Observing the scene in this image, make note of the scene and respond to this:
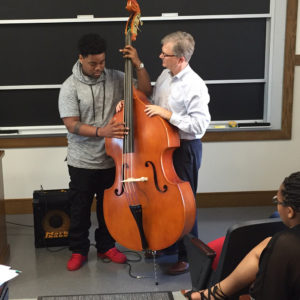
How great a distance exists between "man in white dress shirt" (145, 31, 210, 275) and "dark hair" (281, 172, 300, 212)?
3.72 ft

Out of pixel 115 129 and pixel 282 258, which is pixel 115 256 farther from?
pixel 282 258

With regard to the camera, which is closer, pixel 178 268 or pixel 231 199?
pixel 178 268

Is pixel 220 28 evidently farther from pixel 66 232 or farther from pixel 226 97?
pixel 66 232

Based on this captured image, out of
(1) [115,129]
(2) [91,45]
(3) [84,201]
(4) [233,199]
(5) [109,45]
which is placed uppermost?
(5) [109,45]

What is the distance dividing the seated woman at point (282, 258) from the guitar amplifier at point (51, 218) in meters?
1.99

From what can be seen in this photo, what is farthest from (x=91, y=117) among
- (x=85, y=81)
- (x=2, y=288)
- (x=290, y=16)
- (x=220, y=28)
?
(x=290, y=16)

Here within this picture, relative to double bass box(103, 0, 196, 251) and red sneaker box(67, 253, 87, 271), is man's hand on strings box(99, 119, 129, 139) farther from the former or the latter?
red sneaker box(67, 253, 87, 271)

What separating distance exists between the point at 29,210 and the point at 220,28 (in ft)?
7.37

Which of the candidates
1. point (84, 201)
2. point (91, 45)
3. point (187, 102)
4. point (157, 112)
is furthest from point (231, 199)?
point (91, 45)

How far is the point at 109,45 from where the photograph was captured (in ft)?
12.8

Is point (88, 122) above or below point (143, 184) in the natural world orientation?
above

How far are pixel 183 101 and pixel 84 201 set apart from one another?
930mm

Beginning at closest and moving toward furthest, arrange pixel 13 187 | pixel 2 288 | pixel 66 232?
pixel 2 288
pixel 66 232
pixel 13 187

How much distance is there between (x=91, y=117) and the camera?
293cm
